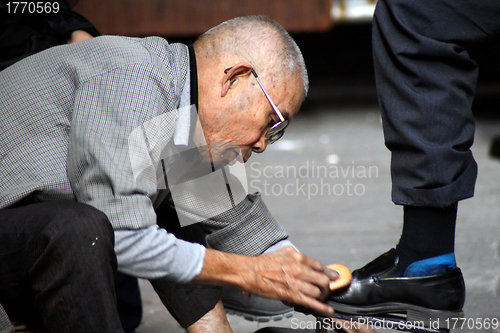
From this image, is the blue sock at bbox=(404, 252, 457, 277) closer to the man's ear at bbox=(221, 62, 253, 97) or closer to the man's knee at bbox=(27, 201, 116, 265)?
the man's ear at bbox=(221, 62, 253, 97)

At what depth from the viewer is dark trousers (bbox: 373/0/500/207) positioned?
4.17 ft

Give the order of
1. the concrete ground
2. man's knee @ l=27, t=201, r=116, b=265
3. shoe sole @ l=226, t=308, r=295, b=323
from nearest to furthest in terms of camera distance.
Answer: man's knee @ l=27, t=201, r=116, b=265, shoe sole @ l=226, t=308, r=295, b=323, the concrete ground

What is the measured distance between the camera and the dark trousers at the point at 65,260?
A: 1078 millimetres

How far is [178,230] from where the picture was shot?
162cm

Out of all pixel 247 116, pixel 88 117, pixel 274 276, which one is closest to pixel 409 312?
pixel 274 276

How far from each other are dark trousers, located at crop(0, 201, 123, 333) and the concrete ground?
64 centimetres

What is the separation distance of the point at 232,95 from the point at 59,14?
106 centimetres

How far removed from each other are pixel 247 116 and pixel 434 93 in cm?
45

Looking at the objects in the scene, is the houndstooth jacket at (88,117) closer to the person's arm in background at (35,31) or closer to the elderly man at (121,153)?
the elderly man at (121,153)

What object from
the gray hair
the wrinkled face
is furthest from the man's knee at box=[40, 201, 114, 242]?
the gray hair

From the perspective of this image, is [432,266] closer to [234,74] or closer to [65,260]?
[234,74]

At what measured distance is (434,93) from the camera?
1.29 m

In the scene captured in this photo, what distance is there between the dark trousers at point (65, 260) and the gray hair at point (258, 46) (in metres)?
0.50

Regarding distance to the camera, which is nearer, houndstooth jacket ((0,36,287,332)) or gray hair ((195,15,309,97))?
houndstooth jacket ((0,36,287,332))
